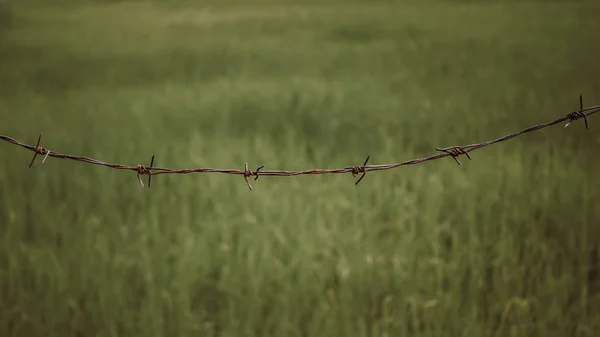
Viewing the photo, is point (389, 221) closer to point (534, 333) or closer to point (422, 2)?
point (534, 333)

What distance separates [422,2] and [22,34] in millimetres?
10710

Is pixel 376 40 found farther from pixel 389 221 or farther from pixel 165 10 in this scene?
pixel 389 221

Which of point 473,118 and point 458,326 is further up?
point 473,118

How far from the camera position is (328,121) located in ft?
25.3

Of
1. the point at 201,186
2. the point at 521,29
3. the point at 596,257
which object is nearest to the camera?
the point at 596,257

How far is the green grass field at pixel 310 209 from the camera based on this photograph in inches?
162

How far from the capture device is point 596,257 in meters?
4.66

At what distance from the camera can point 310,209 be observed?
A: 5133mm

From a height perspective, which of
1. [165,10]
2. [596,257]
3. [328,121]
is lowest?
[596,257]

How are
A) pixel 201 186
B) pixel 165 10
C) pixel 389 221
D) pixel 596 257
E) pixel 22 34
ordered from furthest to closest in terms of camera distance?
pixel 165 10, pixel 22 34, pixel 201 186, pixel 389 221, pixel 596 257

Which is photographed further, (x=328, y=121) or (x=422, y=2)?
(x=422, y=2)

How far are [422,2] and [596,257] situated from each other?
14.6 metres

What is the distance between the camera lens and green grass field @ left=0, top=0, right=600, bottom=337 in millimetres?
4125

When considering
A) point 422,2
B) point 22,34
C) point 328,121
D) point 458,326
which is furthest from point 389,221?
point 422,2
